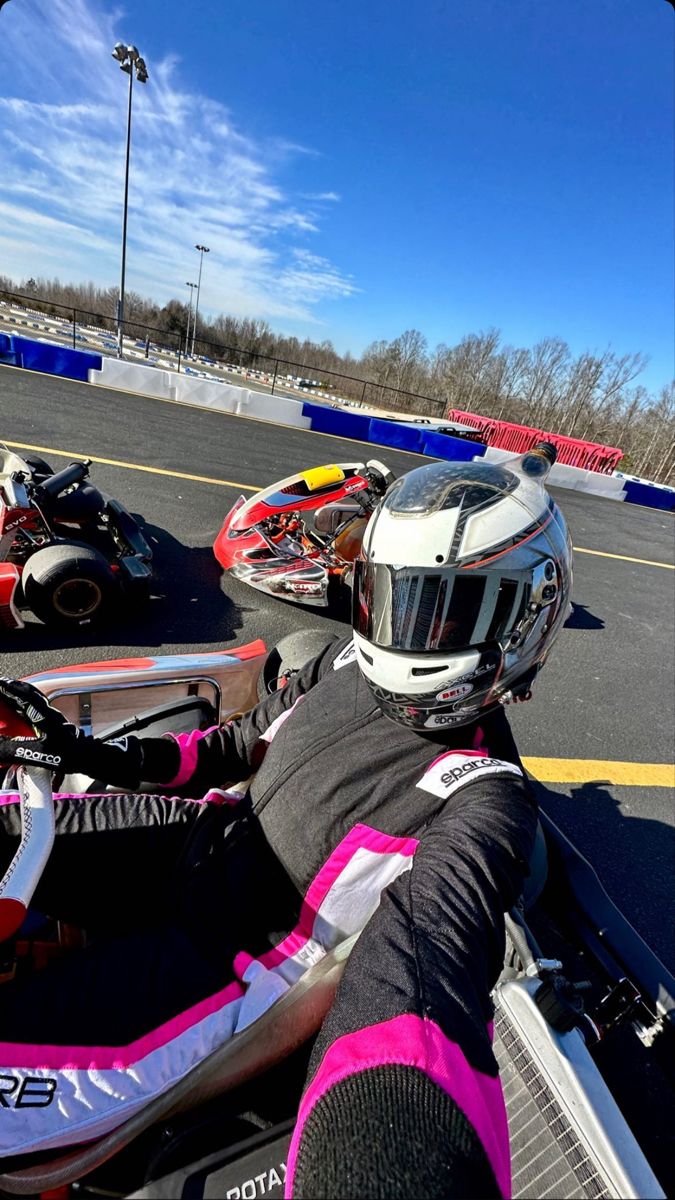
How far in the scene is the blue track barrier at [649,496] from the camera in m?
16.6

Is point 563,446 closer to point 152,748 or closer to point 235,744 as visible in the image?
point 235,744

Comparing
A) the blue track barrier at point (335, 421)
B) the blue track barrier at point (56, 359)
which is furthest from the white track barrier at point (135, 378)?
the blue track barrier at point (335, 421)

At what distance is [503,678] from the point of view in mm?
1396

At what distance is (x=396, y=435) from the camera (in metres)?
15.5

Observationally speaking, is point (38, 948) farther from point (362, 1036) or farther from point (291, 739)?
point (362, 1036)

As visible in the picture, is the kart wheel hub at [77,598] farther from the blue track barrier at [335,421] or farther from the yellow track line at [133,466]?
the blue track barrier at [335,421]

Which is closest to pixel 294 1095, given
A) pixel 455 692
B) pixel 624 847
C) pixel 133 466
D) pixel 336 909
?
pixel 336 909

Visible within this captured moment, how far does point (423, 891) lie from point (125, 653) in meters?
2.73

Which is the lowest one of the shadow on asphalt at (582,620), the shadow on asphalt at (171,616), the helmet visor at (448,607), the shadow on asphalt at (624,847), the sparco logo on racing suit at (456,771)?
the shadow on asphalt at (171,616)

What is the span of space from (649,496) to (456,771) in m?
18.5

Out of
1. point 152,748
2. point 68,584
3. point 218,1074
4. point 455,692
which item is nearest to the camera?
point 218,1074

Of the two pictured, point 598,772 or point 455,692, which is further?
point 598,772

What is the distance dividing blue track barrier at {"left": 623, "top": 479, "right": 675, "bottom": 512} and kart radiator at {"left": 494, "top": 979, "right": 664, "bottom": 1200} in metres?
17.8

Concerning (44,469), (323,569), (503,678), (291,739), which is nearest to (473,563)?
(503,678)
